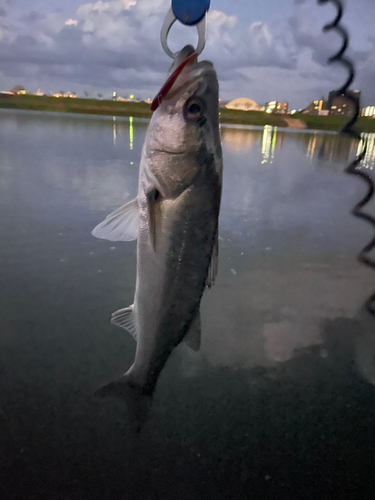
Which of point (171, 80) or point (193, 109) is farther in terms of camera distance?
point (193, 109)

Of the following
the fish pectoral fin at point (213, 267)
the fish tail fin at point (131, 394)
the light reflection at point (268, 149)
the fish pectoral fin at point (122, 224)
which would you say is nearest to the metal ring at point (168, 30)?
the fish pectoral fin at point (122, 224)

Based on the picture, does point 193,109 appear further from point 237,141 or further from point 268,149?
point 237,141

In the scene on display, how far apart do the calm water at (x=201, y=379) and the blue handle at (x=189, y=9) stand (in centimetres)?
199

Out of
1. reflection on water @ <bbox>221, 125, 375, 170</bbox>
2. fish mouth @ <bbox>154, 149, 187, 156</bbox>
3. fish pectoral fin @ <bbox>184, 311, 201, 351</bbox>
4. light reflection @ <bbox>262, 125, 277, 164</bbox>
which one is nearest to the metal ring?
fish mouth @ <bbox>154, 149, 187, 156</bbox>

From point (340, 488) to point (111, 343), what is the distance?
1.62 metres

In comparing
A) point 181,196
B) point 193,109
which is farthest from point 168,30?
point 181,196

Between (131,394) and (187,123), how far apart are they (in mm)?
1078

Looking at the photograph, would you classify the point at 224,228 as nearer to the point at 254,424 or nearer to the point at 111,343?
the point at 111,343

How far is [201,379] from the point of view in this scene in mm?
2387

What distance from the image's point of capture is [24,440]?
190 cm

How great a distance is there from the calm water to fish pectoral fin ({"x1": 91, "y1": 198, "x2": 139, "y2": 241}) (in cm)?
130

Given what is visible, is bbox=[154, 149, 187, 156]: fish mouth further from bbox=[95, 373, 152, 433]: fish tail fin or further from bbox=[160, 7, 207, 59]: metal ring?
bbox=[95, 373, 152, 433]: fish tail fin

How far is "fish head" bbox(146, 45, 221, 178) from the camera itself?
1.11 m

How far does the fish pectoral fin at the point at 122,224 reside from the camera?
1.27m
